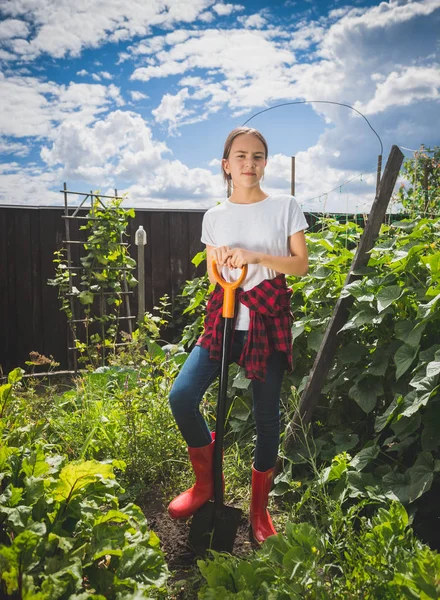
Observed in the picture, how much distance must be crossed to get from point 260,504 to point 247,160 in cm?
128

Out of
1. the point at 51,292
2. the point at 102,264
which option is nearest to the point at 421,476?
the point at 102,264

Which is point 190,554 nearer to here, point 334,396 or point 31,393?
point 334,396

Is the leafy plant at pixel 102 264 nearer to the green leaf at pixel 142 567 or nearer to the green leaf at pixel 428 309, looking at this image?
Result: the green leaf at pixel 428 309

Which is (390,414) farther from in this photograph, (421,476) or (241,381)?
(241,381)

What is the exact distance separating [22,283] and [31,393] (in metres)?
2.70

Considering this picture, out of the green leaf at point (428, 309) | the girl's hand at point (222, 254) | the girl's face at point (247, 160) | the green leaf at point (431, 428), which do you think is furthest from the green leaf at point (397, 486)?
the girl's face at point (247, 160)

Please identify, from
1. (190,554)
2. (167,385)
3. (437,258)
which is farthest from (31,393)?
(437,258)

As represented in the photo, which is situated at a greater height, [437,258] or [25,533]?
[437,258]

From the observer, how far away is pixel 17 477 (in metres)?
1.62

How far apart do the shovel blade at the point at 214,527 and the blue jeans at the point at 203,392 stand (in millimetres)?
251

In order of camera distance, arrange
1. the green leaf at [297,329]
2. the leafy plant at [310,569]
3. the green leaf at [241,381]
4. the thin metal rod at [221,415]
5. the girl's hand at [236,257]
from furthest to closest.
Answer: the green leaf at [241,381]
the green leaf at [297,329]
the thin metal rod at [221,415]
the girl's hand at [236,257]
the leafy plant at [310,569]

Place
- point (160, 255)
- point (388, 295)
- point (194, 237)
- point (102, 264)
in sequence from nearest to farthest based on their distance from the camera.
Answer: point (388, 295)
point (102, 264)
point (160, 255)
point (194, 237)

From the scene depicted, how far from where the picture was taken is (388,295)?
2.26 m

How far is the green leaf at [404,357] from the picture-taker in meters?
2.10
